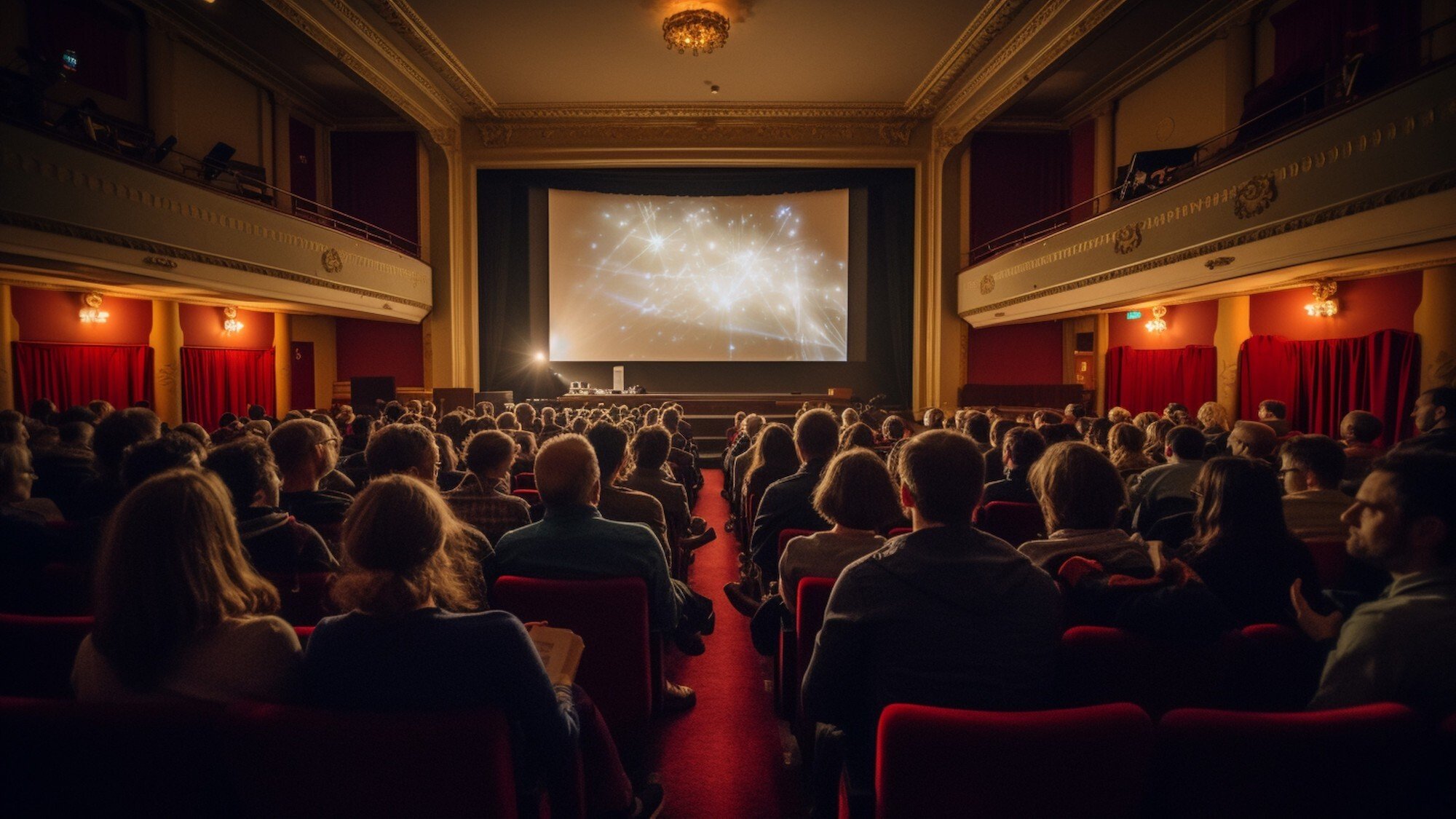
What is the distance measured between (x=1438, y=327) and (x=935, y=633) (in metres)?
8.40

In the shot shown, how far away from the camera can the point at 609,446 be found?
2.93 m

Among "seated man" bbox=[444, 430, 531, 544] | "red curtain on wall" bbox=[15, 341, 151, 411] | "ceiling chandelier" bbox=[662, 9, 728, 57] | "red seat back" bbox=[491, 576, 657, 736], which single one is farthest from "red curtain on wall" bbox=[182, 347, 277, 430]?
"red seat back" bbox=[491, 576, 657, 736]

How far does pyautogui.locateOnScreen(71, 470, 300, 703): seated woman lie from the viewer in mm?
1157

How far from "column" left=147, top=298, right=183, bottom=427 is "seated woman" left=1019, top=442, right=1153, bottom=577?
11519 mm

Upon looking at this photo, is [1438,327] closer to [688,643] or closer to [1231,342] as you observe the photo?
[1231,342]

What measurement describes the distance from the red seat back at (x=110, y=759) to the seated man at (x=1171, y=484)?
3128 mm

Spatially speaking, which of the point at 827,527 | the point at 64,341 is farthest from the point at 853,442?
the point at 64,341

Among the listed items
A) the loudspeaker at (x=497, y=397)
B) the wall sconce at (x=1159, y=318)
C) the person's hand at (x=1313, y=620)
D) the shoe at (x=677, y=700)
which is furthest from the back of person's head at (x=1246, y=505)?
the loudspeaker at (x=497, y=397)

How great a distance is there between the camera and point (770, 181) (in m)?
13.1

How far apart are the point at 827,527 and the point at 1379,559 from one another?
181 cm

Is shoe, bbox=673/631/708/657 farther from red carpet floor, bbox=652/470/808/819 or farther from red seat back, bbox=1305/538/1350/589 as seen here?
red seat back, bbox=1305/538/1350/589

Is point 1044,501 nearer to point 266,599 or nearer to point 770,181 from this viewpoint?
point 266,599

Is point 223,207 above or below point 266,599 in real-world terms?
above

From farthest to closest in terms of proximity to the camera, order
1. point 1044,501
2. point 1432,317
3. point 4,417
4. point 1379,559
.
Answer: point 1432,317 < point 4,417 < point 1044,501 < point 1379,559
